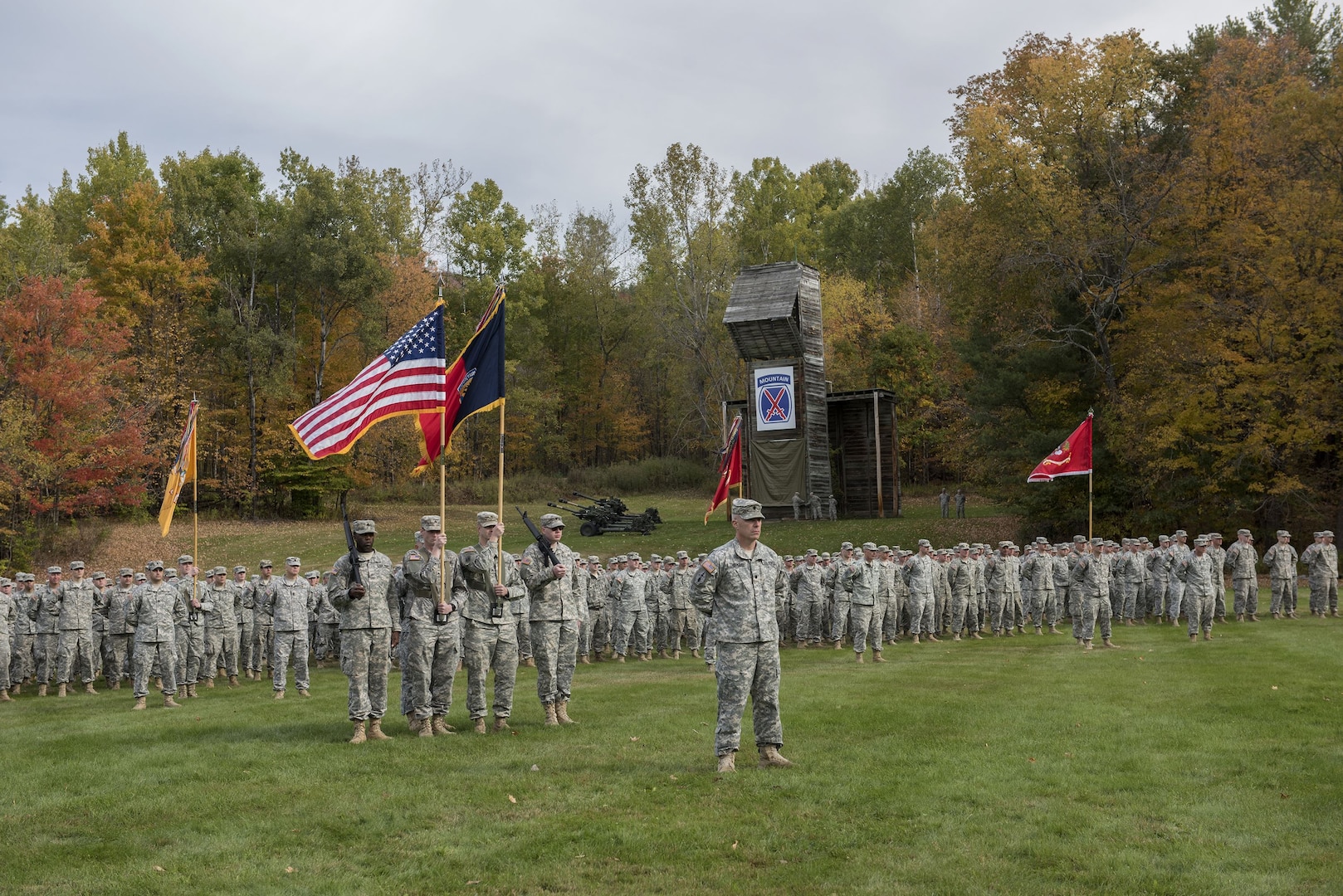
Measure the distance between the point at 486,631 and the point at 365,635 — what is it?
1.27m

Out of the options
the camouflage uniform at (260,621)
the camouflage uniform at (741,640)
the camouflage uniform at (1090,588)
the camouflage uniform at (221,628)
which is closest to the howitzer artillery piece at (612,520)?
the camouflage uniform at (260,621)

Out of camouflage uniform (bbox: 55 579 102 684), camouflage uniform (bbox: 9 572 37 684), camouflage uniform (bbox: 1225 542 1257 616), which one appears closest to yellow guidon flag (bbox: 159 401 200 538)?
camouflage uniform (bbox: 55 579 102 684)

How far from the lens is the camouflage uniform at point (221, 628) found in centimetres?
1897

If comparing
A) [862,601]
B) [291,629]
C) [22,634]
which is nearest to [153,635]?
[291,629]

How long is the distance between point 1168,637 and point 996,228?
22786mm

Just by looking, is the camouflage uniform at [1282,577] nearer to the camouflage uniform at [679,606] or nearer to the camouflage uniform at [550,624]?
the camouflage uniform at [679,606]

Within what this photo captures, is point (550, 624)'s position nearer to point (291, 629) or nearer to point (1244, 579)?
point (291, 629)

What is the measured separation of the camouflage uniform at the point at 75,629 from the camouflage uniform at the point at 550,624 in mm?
11343

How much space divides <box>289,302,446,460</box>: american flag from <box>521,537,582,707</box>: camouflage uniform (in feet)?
6.81

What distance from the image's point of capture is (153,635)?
1575cm

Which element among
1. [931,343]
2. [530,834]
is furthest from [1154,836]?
[931,343]

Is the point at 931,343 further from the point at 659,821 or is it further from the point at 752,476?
the point at 659,821

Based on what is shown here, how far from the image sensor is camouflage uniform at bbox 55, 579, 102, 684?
18.8 meters

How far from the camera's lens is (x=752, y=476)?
41.3 meters
